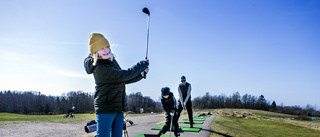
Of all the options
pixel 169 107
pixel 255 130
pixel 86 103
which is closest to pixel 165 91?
pixel 169 107

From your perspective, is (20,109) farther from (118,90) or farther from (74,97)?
(118,90)

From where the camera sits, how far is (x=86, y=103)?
108062mm

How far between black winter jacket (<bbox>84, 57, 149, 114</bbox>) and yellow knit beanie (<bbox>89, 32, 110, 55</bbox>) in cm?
19

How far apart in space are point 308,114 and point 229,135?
132156mm

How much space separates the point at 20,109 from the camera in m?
104

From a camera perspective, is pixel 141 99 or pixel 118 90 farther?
pixel 141 99

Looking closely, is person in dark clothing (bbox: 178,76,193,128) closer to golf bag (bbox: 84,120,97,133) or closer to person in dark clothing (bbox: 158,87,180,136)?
person in dark clothing (bbox: 158,87,180,136)

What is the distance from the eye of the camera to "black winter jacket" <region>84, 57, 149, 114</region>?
3.39 m

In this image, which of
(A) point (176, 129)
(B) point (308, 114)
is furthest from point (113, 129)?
(B) point (308, 114)

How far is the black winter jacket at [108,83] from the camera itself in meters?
3.39

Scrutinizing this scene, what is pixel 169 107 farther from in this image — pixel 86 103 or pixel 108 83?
pixel 86 103

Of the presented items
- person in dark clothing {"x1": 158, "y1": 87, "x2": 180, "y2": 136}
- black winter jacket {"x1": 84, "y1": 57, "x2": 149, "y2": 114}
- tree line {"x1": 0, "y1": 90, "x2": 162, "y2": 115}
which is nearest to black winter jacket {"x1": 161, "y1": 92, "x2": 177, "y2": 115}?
person in dark clothing {"x1": 158, "y1": 87, "x2": 180, "y2": 136}

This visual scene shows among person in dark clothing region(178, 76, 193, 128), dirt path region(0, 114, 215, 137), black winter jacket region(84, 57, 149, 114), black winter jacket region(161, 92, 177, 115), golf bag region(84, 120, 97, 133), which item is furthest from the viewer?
person in dark clothing region(178, 76, 193, 128)

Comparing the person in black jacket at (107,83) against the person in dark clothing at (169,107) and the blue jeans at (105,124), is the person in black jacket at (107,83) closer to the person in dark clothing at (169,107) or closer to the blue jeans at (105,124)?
the blue jeans at (105,124)
